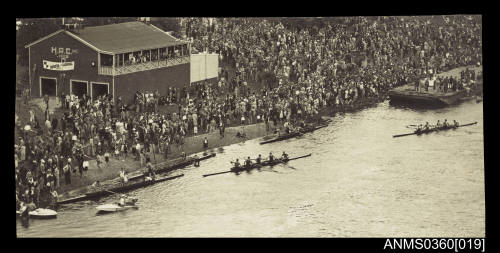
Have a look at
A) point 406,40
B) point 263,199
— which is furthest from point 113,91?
point 406,40

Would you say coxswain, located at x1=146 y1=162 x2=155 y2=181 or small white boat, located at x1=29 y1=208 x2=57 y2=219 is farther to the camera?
coxswain, located at x1=146 y1=162 x2=155 y2=181

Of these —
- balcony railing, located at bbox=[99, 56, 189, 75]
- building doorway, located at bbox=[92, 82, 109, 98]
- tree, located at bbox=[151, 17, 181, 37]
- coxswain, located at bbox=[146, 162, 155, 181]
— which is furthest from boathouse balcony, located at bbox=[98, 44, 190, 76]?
Answer: coxswain, located at bbox=[146, 162, 155, 181]

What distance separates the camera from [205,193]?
17.5 m

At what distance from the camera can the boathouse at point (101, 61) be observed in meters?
17.5

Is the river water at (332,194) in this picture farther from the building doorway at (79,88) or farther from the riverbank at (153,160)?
the building doorway at (79,88)

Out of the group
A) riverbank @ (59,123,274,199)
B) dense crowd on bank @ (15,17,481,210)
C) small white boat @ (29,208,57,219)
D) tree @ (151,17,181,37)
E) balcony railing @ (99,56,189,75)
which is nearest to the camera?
small white boat @ (29,208,57,219)

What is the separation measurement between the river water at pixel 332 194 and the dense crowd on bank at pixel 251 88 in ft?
2.27

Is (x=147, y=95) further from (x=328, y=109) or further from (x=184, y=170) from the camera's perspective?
(x=328, y=109)

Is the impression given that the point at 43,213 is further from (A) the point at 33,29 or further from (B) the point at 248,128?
(B) the point at 248,128

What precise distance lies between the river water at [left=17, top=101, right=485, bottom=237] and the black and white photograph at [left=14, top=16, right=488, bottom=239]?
1.0 inches

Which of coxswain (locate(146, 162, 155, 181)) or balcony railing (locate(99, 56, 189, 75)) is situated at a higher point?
balcony railing (locate(99, 56, 189, 75))

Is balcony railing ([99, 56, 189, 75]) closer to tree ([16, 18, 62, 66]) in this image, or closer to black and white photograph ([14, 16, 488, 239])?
black and white photograph ([14, 16, 488, 239])

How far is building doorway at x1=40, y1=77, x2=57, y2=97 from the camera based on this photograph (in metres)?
17.6

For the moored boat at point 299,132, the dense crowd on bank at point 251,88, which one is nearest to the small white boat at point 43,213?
the dense crowd on bank at point 251,88
